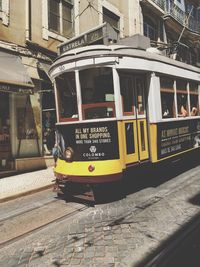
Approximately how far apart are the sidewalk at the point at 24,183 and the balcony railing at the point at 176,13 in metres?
14.6

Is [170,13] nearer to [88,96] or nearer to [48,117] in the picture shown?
[48,117]

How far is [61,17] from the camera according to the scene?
1328 cm

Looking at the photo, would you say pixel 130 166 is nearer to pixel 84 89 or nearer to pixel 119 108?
pixel 119 108

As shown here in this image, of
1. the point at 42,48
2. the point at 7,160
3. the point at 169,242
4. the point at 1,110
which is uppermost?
the point at 42,48

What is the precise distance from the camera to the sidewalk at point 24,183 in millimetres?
7870

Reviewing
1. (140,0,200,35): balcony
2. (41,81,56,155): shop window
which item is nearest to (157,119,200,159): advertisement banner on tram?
(41,81,56,155): shop window

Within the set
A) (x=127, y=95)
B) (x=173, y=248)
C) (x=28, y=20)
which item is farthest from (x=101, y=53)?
(x=28, y=20)

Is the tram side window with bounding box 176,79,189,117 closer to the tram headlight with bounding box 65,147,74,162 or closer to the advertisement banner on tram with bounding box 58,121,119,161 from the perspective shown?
the advertisement banner on tram with bounding box 58,121,119,161

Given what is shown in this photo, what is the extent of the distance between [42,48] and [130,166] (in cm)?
700

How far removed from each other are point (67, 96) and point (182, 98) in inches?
138

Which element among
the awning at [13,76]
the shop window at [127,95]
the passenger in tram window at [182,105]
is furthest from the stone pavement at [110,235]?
the awning at [13,76]

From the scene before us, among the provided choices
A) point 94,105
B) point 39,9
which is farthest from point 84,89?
point 39,9

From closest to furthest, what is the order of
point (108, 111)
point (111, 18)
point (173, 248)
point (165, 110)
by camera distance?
point (173, 248)
point (108, 111)
point (165, 110)
point (111, 18)

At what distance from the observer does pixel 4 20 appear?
10.5 meters
